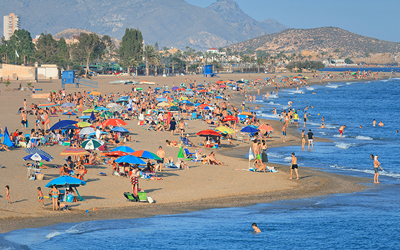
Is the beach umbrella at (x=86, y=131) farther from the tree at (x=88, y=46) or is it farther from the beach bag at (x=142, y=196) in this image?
the tree at (x=88, y=46)

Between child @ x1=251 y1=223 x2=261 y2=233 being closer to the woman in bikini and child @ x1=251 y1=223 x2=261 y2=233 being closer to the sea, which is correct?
the sea

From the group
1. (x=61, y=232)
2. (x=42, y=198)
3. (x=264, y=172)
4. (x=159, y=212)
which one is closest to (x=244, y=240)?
(x=159, y=212)

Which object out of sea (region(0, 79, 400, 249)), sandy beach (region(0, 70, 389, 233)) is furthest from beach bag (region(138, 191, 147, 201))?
sea (region(0, 79, 400, 249))

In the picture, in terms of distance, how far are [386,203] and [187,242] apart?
8.30 m

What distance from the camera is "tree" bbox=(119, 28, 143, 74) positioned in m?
97.6

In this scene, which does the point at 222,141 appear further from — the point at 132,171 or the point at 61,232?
the point at 61,232

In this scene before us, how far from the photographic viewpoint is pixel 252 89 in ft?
259

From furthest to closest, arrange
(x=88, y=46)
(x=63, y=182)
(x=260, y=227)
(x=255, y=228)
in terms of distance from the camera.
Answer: (x=88, y=46) < (x=63, y=182) < (x=260, y=227) < (x=255, y=228)

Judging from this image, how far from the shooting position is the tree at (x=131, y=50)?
97625 mm

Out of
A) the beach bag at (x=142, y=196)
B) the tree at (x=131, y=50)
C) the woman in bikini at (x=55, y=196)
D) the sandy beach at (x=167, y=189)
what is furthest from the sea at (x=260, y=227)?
the tree at (x=131, y=50)

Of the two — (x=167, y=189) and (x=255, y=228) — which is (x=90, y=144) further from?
(x=255, y=228)

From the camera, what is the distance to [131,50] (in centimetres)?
9938

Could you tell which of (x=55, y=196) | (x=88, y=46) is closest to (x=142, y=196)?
(x=55, y=196)

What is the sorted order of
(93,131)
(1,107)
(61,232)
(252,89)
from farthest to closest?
(252,89) → (1,107) → (93,131) → (61,232)
